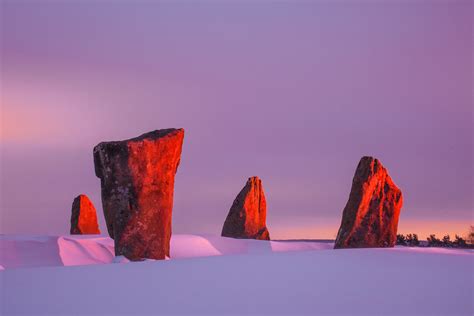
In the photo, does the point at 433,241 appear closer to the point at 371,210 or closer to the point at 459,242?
the point at 459,242

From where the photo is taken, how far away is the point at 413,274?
6.53 m

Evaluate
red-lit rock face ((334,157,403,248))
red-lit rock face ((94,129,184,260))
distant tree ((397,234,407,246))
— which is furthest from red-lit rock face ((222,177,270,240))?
red-lit rock face ((94,129,184,260))

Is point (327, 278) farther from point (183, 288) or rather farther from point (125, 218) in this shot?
point (125, 218)

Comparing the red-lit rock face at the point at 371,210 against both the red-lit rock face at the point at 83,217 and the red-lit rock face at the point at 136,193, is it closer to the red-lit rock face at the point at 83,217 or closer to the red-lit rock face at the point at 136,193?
the red-lit rock face at the point at 136,193

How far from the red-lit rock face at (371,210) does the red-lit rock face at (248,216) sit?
7.14 m

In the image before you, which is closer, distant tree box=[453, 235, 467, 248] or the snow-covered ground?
the snow-covered ground

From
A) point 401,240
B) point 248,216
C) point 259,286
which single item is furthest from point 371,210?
point 259,286

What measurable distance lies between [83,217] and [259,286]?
59.9ft

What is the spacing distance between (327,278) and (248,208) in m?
17.0

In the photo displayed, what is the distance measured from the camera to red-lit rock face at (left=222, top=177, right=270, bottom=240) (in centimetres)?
2297

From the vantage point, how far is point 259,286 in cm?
594

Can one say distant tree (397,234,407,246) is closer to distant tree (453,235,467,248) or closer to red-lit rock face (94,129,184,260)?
distant tree (453,235,467,248)

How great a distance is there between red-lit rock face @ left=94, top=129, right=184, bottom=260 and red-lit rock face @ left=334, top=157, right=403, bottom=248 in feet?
15.6

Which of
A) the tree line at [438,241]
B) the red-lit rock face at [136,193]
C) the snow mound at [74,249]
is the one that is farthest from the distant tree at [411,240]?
the red-lit rock face at [136,193]
